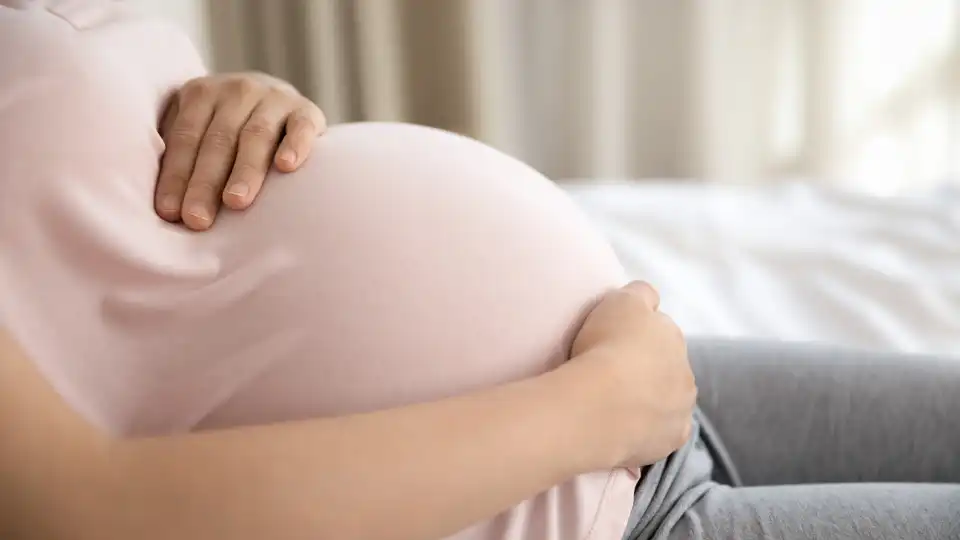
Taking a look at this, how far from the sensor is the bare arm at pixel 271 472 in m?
0.45

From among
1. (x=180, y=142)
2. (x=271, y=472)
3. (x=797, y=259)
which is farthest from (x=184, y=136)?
(x=797, y=259)

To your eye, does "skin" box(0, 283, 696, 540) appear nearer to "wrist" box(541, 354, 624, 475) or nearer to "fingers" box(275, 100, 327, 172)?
"wrist" box(541, 354, 624, 475)

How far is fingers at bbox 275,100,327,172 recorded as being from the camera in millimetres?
677

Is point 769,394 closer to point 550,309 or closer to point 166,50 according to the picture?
point 550,309

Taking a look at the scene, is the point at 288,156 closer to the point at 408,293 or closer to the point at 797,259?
the point at 408,293

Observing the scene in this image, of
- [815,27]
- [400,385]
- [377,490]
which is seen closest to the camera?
[377,490]

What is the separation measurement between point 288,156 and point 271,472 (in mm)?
292

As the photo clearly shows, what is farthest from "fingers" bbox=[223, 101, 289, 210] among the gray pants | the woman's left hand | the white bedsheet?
the white bedsheet

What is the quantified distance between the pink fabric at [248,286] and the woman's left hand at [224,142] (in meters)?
0.01

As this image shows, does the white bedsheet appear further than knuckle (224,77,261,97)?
Yes

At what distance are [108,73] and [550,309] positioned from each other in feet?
1.18

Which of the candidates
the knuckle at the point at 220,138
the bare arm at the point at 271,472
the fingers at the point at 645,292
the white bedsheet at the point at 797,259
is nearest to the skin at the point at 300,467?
the bare arm at the point at 271,472

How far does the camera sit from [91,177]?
584 millimetres

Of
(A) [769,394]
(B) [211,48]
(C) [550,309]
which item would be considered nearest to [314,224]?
(C) [550,309]
